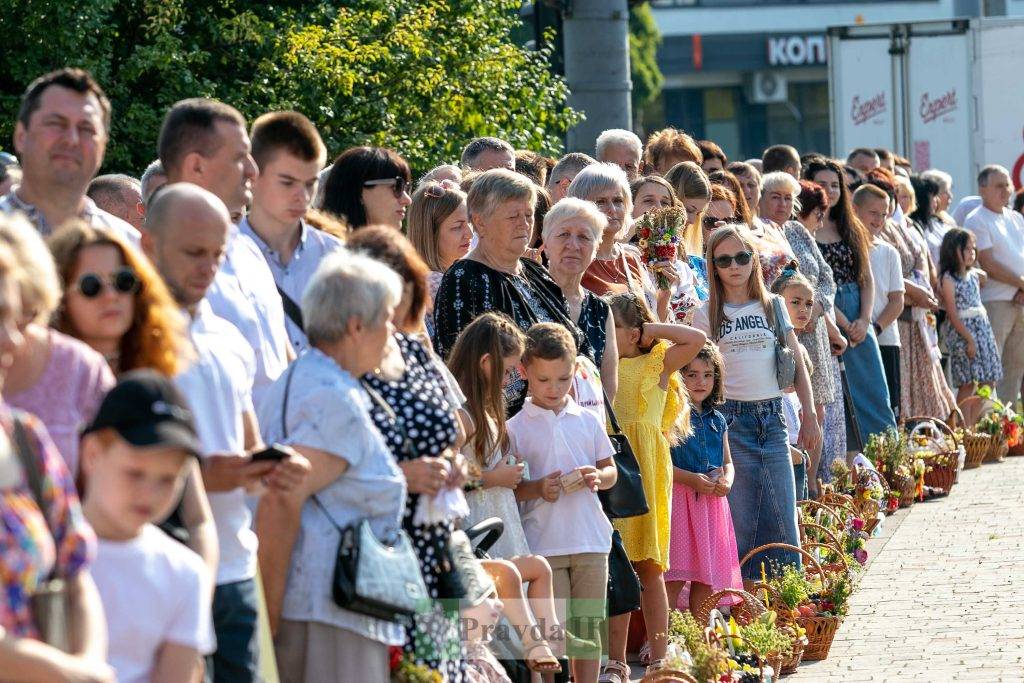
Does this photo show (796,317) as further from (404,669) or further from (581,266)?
(404,669)

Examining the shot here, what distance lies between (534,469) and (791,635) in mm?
1857

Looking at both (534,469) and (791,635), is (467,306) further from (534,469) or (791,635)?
(791,635)

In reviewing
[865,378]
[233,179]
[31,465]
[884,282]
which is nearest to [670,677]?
[233,179]

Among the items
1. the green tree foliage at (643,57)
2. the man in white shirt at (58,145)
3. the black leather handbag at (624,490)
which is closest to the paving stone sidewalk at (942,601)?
the black leather handbag at (624,490)

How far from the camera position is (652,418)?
25.3 ft

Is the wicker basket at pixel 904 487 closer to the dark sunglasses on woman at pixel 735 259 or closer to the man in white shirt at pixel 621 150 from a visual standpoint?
the man in white shirt at pixel 621 150

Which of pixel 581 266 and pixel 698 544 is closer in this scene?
pixel 581 266

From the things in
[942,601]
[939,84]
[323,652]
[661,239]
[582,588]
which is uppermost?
[939,84]

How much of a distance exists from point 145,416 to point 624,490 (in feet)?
11.9

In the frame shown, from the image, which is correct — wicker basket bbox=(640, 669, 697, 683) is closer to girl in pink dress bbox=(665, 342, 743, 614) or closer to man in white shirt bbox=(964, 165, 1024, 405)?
girl in pink dress bbox=(665, 342, 743, 614)

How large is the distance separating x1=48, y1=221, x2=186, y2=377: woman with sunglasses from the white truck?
15.8 metres

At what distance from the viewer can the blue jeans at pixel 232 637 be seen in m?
4.23

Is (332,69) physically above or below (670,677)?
above

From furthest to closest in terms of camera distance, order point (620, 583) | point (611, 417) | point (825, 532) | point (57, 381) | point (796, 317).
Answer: point (796, 317) → point (825, 532) → point (611, 417) → point (620, 583) → point (57, 381)
